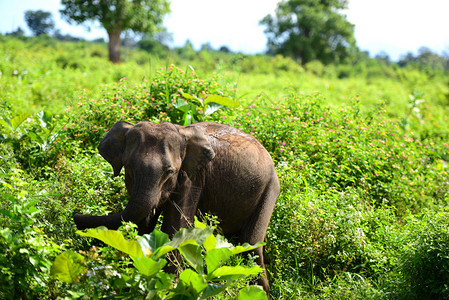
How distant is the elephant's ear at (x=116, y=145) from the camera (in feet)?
12.8

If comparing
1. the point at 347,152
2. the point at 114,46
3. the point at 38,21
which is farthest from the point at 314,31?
the point at 38,21

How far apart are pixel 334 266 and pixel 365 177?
1774mm

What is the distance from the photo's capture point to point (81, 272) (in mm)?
3123

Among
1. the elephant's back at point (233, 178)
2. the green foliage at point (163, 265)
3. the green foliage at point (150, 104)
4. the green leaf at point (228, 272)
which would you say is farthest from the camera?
the green foliage at point (150, 104)

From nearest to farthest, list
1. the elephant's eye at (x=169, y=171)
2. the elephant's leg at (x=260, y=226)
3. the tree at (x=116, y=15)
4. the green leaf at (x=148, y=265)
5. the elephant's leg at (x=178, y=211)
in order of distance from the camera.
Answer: the green leaf at (x=148, y=265) → the elephant's eye at (x=169, y=171) → the elephant's leg at (x=178, y=211) → the elephant's leg at (x=260, y=226) → the tree at (x=116, y=15)

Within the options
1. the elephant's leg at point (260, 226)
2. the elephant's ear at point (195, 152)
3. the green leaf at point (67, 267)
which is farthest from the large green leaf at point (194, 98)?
the green leaf at point (67, 267)

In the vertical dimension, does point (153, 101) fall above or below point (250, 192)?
above

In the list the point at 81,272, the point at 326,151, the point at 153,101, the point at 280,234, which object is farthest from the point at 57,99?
the point at 81,272

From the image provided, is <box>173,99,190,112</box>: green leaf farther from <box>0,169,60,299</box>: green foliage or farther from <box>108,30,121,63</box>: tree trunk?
<box>108,30,121,63</box>: tree trunk

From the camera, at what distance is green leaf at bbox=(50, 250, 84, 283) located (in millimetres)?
3059

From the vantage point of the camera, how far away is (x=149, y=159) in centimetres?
352

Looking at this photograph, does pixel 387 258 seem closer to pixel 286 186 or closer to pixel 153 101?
pixel 286 186

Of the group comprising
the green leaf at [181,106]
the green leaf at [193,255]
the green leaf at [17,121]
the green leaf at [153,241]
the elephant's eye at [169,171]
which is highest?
the green leaf at [181,106]

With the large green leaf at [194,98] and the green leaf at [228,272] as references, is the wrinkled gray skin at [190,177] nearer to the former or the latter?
the green leaf at [228,272]
